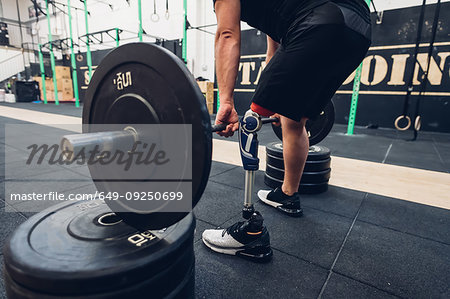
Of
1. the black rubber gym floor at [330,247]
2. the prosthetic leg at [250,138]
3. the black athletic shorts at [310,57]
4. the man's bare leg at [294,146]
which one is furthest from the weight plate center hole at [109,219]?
the man's bare leg at [294,146]

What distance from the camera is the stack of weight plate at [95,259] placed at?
461 millimetres

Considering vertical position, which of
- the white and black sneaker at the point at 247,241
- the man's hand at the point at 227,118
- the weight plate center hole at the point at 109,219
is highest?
the man's hand at the point at 227,118

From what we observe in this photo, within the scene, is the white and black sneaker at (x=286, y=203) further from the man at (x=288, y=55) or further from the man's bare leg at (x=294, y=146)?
the man at (x=288, y=55)

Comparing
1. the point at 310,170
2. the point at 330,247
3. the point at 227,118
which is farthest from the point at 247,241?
the point at 310,170

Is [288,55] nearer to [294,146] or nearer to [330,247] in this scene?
[294,146]

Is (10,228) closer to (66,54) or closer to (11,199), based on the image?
(11,199)

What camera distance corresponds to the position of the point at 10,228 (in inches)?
42.2

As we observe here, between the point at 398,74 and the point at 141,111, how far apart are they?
4.63 m

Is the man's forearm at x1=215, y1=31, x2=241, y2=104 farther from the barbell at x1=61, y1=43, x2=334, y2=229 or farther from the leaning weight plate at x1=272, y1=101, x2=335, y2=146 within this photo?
the leaning weight plate at x1=272, y1=101, x2=335, y2=146

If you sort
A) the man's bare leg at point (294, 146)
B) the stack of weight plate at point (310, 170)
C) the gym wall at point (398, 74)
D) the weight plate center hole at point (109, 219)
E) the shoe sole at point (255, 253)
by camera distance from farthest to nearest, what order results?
1. the gym wall at point (398, 74)
2. the stack of weight plate at point (310, 170)
3. the man's bare leg at point (294, 146)
4. the shoe sole at point (255, 253)
5. the weight plate center hole at point (109, 219)

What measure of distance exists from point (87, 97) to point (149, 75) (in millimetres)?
237

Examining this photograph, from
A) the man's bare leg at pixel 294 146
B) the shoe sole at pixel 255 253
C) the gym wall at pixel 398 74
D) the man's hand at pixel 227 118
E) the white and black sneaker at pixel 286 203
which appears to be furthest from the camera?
the gym wall at pixel 398 74

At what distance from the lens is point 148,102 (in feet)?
1.94

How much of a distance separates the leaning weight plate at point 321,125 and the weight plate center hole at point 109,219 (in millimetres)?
1078
